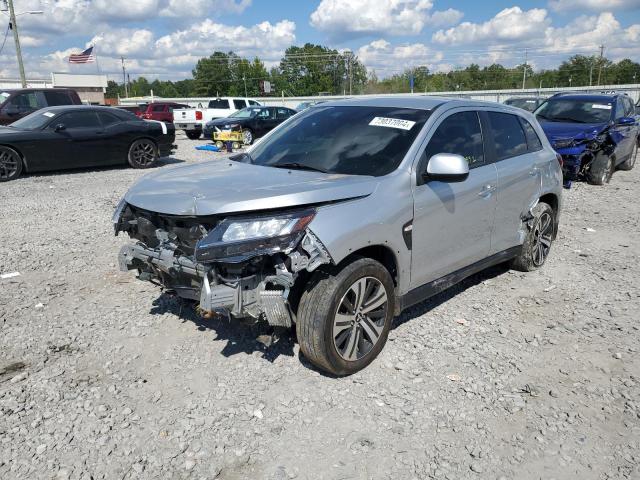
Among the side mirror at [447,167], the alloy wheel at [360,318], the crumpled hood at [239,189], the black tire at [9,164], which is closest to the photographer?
the crumpled hood at [239,189]

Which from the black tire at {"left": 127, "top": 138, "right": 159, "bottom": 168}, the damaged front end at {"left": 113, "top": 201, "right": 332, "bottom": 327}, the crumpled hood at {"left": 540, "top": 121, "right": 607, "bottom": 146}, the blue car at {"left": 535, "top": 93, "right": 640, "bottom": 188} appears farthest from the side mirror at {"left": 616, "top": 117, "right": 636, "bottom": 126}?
the black tire at {"left": 127, "top": 138, "right": 159, "bottom": 168}

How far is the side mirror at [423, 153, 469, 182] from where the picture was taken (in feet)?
11.7

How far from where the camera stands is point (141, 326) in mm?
4262

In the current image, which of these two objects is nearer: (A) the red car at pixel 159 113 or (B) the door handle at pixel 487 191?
(B) the door handle at pixel 487 191

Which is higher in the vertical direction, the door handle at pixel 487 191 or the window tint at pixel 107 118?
the window tint at pixel 107 118

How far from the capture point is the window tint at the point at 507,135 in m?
4.74

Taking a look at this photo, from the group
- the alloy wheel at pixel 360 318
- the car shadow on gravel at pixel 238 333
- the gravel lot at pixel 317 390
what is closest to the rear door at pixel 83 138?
the gravel lot at pixel 317 390

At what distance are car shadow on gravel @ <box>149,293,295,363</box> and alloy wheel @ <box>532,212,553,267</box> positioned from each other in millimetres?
2990

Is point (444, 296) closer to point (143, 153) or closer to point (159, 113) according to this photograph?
point (143, 153)

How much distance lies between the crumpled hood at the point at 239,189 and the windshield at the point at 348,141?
19cm

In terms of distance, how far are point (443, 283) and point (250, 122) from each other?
1670 cm

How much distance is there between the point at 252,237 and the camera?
9.95ft

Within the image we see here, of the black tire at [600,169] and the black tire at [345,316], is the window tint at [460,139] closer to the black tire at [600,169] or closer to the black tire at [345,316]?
the black tire at [345,316]

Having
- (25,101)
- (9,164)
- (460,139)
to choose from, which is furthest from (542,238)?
(25,101)
